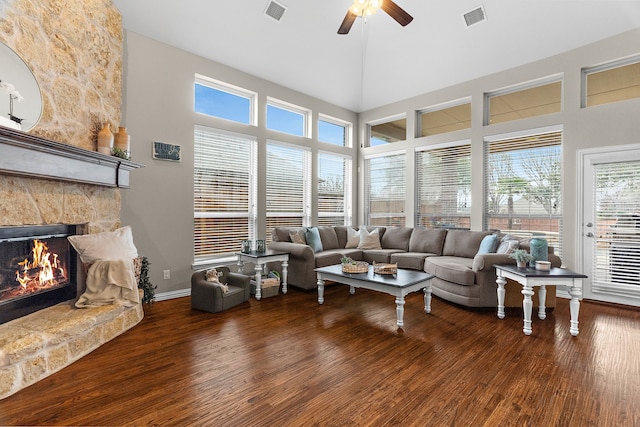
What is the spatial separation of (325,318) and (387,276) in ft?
2.78

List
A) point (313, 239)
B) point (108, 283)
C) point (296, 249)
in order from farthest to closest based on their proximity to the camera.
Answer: point (313, 239) < point (296, 249) < point (108, 283)

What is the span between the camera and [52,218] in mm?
2955

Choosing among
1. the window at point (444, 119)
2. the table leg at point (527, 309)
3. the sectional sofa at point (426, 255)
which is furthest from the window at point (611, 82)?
the table leg at point (527, 309)

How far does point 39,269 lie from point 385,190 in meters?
5.64

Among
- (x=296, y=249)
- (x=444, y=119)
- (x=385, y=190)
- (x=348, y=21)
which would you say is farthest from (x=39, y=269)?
(x=444, y=119)

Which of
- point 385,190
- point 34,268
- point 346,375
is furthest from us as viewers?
point 385,190

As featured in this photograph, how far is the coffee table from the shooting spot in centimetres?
326

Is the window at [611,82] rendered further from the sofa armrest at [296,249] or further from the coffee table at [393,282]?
the sofa armrest at [296,249]

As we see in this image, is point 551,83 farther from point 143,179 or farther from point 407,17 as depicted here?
point 143,179

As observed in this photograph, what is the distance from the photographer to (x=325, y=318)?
3.60m

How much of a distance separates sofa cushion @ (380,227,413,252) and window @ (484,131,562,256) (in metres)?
1.32

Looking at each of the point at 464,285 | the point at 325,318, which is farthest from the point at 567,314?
the point at 325,318

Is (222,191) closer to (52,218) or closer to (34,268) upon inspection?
(52,218)

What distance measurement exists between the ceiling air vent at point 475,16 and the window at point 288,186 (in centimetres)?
325
